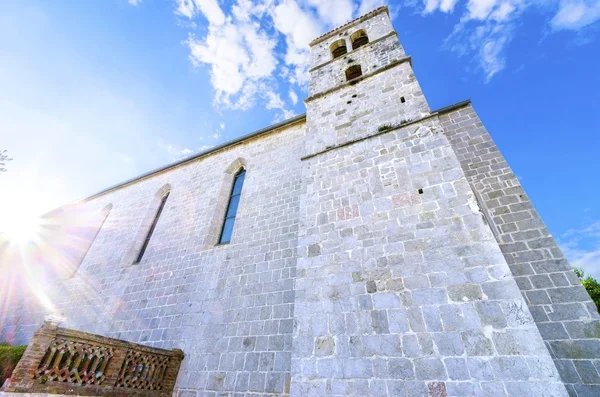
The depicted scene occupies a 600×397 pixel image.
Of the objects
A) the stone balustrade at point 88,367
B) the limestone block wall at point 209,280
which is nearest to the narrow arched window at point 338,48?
the limestone block wall at point 209,280

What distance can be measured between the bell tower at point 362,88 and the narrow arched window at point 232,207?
2951 mm

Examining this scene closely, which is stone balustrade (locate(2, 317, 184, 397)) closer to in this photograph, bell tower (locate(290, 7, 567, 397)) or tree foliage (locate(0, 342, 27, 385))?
tree foliage (locate(0, 342, 27, 385))

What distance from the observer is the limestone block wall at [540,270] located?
3264 mm

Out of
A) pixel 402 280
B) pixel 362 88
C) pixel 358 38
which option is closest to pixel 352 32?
pixel 358 38

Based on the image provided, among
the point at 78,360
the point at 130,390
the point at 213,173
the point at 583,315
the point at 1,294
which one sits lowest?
the point at 130,390

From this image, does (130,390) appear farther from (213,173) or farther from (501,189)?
(501,189)

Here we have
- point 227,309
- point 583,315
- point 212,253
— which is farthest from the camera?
point 212,253

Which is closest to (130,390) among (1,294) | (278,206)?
(278,206)

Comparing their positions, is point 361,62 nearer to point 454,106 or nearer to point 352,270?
point 454,106

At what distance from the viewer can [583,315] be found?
3.47 metres

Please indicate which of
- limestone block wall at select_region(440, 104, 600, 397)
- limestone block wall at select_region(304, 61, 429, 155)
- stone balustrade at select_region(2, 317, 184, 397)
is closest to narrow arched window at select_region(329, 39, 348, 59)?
limestone block wall at select_region(304, 61, 429, 155)

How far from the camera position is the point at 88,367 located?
12.6ft

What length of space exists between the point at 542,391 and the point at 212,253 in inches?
235

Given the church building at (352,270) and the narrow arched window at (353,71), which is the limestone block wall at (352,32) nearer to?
the church building at (352,270)
